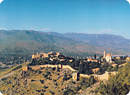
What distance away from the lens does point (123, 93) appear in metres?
7.68

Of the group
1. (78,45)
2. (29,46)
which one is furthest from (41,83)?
(29,46)

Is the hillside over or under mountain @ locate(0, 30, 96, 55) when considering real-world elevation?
under

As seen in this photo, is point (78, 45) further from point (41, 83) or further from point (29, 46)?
point (41, 83)

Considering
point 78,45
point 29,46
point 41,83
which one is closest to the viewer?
point 41,83

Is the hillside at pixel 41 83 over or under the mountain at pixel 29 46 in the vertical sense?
under

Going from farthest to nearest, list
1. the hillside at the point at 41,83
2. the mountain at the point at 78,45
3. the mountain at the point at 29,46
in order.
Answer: the mountain at the point at 29,46, the mountain at the point at 78,45, the hillside at the point at 41,83

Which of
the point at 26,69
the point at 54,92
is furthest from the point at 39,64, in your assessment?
the point at 54,92

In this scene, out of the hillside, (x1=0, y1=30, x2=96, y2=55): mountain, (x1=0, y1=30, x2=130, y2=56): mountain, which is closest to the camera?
the hillside

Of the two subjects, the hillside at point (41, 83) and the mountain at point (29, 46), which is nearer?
the hillside at point (41, 83)

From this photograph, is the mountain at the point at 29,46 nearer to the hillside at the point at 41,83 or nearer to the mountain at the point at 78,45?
the mountain at the point at 78,45

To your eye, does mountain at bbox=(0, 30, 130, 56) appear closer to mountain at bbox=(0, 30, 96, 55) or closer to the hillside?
mountain at bbox=(0, 30, 96, 55)

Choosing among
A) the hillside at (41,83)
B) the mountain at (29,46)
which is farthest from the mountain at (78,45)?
the hillside at (41,83)

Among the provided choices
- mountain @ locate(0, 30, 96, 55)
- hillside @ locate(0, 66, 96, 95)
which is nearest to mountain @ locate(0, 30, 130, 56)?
mountain @ locate(0, 30, 96, 55)

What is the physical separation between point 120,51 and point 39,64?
57.5 feet
